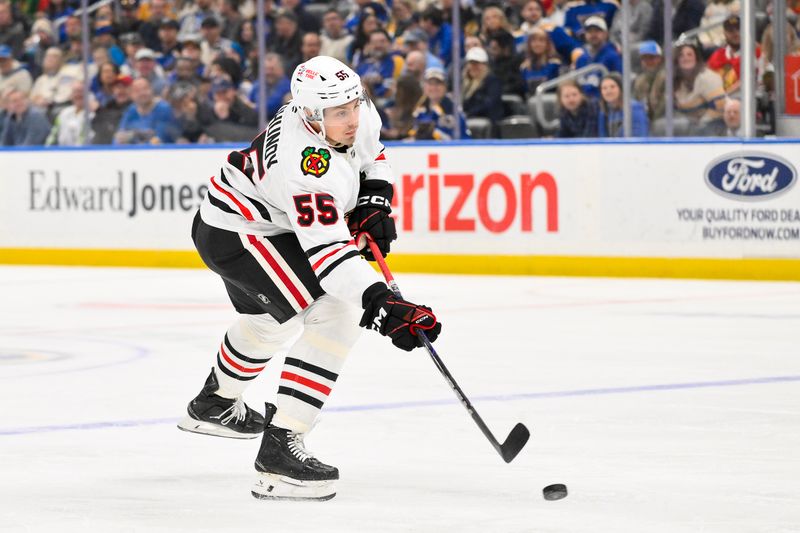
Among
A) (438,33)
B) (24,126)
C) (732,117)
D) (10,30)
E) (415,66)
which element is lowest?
(24,126)

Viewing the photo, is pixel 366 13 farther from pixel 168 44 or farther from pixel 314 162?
pixel 314 162

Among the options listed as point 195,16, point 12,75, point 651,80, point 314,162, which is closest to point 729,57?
point 651,80

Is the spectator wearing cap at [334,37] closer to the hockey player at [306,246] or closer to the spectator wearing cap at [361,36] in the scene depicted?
the spectator wearing cap at [361,36]

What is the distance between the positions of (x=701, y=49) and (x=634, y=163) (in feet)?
2.88

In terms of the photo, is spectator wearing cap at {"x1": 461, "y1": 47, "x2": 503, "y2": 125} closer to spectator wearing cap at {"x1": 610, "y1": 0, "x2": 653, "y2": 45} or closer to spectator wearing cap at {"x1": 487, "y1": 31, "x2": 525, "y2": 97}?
spectator wearing cap at {"x1": 487, "y1": 31, "x2": 525, "y2": 97}

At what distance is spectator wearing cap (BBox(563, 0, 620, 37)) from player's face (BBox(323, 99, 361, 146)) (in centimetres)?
718

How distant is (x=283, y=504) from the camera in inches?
159

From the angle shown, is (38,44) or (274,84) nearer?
(274,84)

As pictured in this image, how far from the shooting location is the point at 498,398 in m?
5.73

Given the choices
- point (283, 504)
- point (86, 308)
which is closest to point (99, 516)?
point (283, 504)

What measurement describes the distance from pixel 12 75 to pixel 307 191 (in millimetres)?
10524

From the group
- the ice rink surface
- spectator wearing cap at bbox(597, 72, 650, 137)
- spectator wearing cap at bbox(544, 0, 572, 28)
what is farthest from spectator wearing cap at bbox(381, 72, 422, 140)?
the ice rink surface

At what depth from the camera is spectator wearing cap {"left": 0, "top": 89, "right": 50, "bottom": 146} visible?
13.4m

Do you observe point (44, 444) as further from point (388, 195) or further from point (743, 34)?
point (743, 34)
